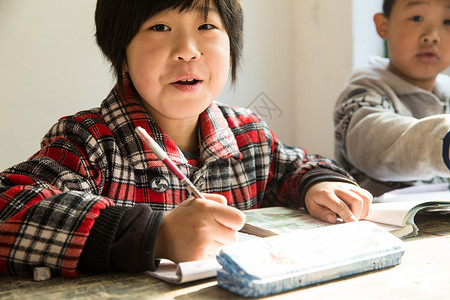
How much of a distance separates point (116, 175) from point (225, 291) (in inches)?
15.1

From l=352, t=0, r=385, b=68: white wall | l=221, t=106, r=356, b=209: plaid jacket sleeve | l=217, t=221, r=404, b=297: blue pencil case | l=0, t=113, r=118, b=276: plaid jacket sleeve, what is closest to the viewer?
l=217, t=221, r=404, b=297: blue pencil case

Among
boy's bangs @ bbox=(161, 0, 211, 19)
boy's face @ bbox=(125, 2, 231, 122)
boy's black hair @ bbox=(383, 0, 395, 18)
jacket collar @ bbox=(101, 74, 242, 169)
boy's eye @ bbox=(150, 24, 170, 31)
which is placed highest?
boy's black hair @ bbox=(383, 0, 395, 18)

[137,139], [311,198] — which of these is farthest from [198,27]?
[311,198]

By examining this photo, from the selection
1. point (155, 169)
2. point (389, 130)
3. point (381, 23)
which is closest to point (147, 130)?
point (155, 169)

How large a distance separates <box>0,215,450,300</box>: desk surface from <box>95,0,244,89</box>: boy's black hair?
422 millimetres

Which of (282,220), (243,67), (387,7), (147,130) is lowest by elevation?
(282,220)

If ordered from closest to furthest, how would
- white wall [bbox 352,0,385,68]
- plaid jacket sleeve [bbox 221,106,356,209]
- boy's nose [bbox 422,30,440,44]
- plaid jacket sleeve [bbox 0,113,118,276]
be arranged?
1. plaid jacket sleeve [bbox 0,113,118,276]
2. plaid jacket sleeve [bbox 221,106,356,209]
3. boy's nose [bbox 422,30,440,44]
4. white wall [bbox 352,0,385,68]

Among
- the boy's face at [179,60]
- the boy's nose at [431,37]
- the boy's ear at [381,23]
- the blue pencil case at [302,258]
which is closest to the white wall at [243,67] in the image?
the boy's ear at [381,23]

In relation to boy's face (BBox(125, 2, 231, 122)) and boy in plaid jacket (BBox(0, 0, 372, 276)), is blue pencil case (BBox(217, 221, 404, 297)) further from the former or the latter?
boy's face (BBox(125, 2, 231, 122))

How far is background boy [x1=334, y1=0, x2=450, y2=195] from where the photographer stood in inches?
43.7

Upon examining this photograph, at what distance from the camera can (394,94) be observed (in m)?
1.26

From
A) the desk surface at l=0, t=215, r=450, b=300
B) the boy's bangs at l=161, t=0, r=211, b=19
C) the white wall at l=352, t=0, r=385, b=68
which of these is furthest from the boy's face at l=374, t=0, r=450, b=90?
the desk surface at l=0, t=215, r=450, b=300

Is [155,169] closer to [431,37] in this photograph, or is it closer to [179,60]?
[179,60]

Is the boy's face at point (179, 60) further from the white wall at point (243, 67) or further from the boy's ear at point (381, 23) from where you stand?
the boy's ear at point (381, 23)
